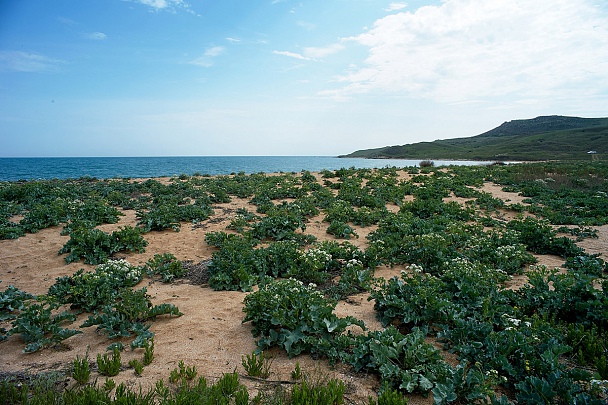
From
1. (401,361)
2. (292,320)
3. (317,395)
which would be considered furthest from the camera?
(292,320)

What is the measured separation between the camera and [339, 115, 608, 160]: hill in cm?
7509

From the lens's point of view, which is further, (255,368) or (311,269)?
(311,269)

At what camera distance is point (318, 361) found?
441 centimetres

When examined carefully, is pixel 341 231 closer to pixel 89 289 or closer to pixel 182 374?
pixel 89 289

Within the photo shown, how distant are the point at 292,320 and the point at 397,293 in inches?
84.5

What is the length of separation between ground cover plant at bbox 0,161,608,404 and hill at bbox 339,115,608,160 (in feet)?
220

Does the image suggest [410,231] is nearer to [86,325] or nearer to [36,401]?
[86,325]

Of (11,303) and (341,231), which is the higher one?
(341,231)

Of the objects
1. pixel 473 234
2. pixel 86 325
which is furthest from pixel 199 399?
pixel 473 234

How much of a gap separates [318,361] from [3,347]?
15.9 feet

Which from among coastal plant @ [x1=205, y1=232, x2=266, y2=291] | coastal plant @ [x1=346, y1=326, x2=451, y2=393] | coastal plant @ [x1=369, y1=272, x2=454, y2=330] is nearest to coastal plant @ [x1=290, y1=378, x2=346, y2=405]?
coastal plant @ [x1=346, y1=326, x2=451, y2=393]

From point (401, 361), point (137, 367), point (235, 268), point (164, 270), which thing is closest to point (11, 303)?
point (164, 270)

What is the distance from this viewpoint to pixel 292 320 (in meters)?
4.69

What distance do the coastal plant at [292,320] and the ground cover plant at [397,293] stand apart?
0.07 ft
